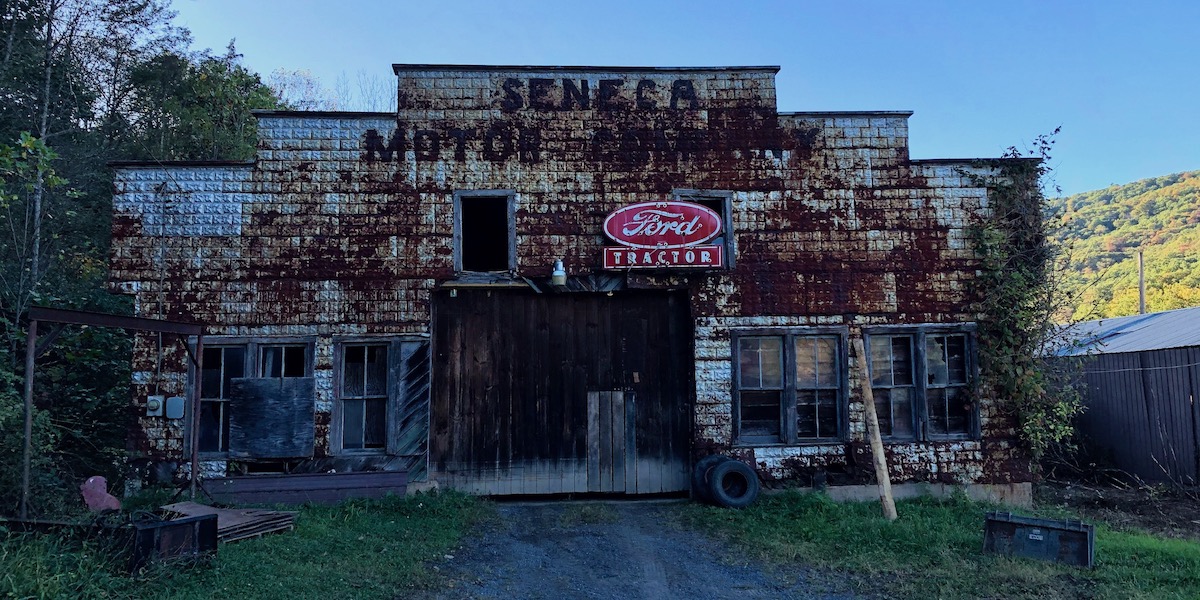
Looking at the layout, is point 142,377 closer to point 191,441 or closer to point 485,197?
point 191,441

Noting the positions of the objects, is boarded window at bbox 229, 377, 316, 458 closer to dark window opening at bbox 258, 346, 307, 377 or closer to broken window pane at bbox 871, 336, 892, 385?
dark window opening at bbox 258, 346, 307, 377

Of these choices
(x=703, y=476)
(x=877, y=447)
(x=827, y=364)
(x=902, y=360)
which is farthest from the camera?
(x=902, y=360)

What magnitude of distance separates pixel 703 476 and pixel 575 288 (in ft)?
10.0

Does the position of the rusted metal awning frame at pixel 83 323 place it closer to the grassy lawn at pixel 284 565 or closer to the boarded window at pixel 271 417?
the boarded window at pixel 271 417

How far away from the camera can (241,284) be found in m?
9.84

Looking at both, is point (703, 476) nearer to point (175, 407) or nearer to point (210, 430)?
point (210, 430)

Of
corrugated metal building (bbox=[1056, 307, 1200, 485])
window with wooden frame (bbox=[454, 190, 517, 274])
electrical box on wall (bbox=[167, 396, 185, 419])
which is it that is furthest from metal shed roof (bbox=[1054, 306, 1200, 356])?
electrical box on wall (bbox=[167, 396, 185, 419])

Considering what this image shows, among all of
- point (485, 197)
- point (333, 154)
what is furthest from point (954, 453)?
point (333, 154)

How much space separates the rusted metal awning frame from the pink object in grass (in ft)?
2.05

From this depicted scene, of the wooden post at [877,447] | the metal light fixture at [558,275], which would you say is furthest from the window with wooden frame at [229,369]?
the wooden post at [877,447]

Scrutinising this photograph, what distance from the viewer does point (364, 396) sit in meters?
9.91

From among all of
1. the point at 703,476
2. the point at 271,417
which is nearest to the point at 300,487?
the point at 271,417

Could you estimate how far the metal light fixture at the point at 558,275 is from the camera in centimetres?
995

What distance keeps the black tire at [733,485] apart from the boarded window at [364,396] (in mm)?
4403
